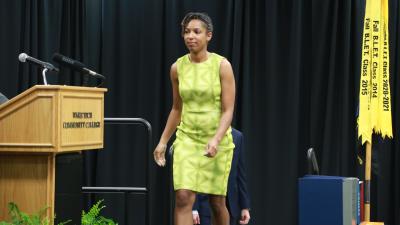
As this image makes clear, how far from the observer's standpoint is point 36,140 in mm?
4004

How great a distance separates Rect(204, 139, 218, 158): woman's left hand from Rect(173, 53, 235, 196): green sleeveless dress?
0.42ft

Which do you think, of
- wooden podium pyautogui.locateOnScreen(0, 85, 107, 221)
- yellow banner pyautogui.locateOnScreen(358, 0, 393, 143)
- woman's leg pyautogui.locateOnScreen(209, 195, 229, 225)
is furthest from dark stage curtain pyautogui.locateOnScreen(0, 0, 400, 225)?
woman's leg pyautogui.locateOnScreen(209, 195, 229, 225)

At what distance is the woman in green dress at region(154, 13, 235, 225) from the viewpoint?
11.7ft

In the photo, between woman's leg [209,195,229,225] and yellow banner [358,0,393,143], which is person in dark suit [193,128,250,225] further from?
yellow banner [358,0,393,143]

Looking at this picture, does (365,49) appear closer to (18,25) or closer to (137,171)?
(137,171)

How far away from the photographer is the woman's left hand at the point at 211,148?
3439 mm

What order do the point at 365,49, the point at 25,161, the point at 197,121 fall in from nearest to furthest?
the point at 197,121
the point at 25,161
the point at 365,49

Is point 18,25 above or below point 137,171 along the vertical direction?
above

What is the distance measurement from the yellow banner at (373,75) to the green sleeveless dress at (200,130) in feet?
9.92

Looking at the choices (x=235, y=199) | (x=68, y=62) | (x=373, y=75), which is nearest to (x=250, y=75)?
(x=373, y=75)

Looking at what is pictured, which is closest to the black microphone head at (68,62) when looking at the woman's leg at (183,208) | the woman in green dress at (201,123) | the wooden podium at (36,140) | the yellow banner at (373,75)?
the wooden podium at (36,140)

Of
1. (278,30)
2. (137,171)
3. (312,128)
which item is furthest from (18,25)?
(312,128)

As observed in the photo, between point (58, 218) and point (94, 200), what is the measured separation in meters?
3.45

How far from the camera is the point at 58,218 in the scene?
412 centimetres
